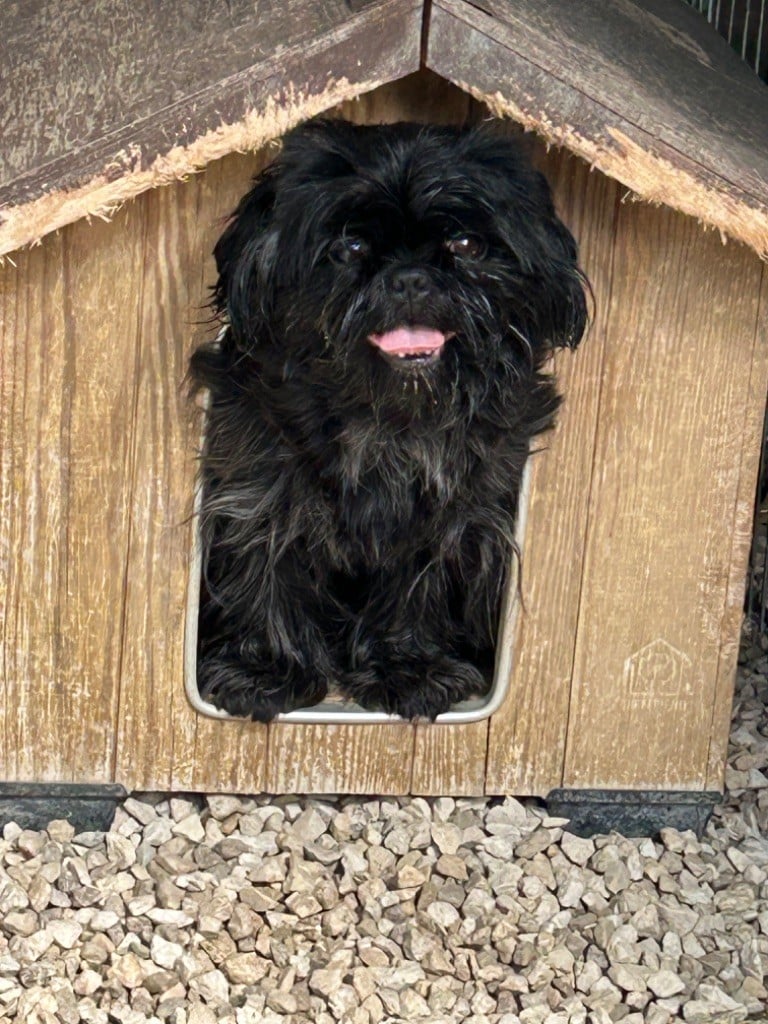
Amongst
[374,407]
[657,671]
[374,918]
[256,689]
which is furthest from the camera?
[657,671]

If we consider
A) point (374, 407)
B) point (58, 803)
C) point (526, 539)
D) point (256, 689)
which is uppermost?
point (374, 407)

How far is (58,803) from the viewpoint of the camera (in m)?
3.30

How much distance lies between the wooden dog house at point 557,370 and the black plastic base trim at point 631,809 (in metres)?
0.03

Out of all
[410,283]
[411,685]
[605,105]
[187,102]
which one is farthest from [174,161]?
[411,685]

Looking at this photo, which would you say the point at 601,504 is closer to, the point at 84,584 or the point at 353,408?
the point at 353,408

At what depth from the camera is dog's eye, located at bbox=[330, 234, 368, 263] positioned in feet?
8.68

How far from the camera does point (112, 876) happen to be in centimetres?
315

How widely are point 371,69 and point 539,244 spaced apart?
0.40 m

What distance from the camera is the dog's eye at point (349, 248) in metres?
2.64

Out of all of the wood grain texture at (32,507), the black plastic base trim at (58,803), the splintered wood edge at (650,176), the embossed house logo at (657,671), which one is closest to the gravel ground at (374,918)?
the black plastic base trim at (58,803)

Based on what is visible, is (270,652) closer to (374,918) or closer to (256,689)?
(256,689)

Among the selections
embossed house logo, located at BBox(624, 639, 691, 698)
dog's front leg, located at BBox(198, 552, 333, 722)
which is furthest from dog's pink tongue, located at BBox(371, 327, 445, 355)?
embossed house logo, located at BBox(624, 639, 691, 698)

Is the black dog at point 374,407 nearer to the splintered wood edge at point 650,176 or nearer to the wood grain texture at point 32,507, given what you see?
the splintered wood edge at point 650,176

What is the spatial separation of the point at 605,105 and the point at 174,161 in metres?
0.70
